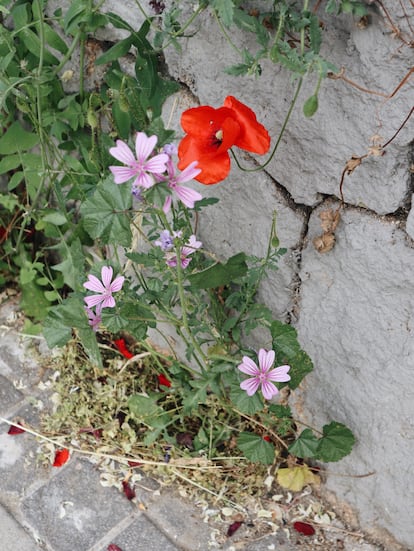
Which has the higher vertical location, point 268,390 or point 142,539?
point 268,390

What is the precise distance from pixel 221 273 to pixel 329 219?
307 mm

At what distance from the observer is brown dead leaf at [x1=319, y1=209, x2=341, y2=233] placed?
1657 mm

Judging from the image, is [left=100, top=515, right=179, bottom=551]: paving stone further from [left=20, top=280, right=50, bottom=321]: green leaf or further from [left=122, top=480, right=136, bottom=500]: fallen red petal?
[left=20, top=280, right=50, bottom=321]: green leaf

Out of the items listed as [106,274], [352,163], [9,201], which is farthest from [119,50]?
[9,201]

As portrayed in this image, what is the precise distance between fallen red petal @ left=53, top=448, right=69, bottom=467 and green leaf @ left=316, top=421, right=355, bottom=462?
0.77 m

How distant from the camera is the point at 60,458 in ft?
7.05

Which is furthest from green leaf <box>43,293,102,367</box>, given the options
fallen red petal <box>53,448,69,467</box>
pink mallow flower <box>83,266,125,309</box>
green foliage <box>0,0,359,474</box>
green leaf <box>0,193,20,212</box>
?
green leaf <box>0,193,20,212</box>

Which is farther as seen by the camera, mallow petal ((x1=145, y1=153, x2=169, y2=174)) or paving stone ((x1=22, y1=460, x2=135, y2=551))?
paving stone ((x1=22, y1=460, x2=135, y2=551))

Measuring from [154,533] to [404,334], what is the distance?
2.96 feet

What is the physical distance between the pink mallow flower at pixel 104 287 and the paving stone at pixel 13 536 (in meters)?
0.74

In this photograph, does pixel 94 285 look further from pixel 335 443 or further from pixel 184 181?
pixel 335 443

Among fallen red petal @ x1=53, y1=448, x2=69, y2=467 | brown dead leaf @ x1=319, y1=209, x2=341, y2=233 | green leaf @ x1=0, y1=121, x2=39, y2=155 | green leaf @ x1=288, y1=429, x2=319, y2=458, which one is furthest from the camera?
green leaf @ x1=0, y1=121, x2=39, y2=155

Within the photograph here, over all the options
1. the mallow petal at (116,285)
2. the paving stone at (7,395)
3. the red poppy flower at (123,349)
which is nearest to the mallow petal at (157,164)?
the mallow petal at (116,285)

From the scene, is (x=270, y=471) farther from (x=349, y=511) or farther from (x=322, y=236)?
(x=322, y=236)
